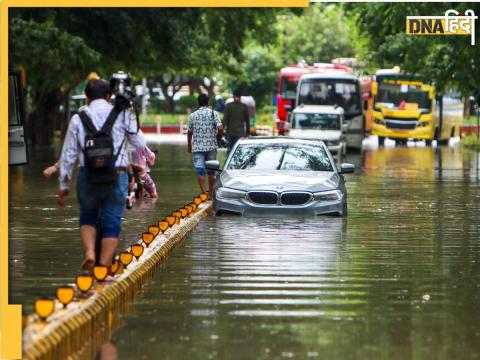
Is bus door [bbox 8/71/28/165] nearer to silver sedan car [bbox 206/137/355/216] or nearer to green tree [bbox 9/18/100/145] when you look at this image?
silver sedan car [bbox 206/137/355/216]

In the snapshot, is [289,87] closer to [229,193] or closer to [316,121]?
[316,121]

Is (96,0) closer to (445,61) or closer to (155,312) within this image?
(155,312)

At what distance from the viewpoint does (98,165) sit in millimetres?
10539

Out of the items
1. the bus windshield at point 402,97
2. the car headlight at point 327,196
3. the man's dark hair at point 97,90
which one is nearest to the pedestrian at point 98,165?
the man's dark hair at point 97,90

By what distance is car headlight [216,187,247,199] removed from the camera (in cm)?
1819

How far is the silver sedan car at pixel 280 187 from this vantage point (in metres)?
18.1

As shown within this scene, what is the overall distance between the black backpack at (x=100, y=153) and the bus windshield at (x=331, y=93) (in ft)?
133

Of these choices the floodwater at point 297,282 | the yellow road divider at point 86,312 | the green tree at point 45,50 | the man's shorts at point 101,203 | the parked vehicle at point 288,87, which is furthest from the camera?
the parked vehicle at point 288,87

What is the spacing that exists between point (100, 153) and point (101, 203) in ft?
1.52

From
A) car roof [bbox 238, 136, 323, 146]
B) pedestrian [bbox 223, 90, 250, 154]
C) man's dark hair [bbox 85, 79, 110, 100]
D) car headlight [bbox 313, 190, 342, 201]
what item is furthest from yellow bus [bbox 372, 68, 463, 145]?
man's dark hair [bbox 85, 79, 110, 100]

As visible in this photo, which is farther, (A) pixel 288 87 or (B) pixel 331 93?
(A) pixel 288 87

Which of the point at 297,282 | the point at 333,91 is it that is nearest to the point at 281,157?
the point at 297,282

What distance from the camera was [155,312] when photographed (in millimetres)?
10094

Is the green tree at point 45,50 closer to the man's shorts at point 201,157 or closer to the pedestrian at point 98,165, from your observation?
the man's shorts at point 201,157
